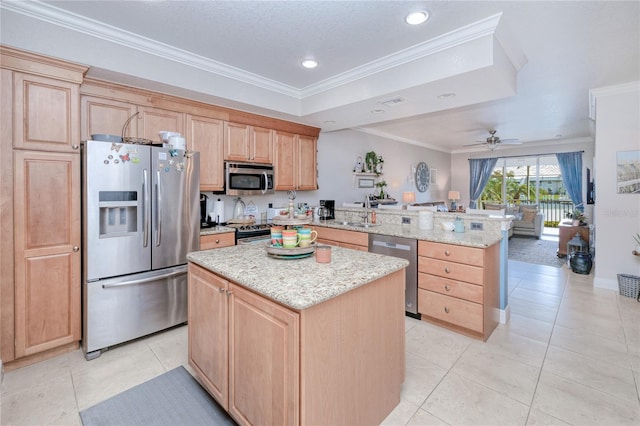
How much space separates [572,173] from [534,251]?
10.1 ft

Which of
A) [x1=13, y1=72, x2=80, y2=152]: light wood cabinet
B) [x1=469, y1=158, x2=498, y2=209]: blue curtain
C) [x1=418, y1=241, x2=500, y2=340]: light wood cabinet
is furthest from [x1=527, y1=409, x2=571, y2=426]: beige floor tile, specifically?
[x1=469, y1=158, x2=498, y2=209]: blue curtain

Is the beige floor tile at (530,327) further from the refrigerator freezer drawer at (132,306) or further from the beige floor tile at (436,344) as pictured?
the refrigerator freezer drawer at (132,306)

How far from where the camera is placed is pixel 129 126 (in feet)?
9.52

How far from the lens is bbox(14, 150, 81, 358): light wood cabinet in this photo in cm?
218

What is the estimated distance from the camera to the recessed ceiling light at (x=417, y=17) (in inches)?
85.5

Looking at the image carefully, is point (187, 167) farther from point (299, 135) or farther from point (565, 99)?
point (565, 99)

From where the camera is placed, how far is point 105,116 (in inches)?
109

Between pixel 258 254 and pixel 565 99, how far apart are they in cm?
495

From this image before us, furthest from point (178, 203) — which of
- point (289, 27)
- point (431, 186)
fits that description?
point (431, 186)

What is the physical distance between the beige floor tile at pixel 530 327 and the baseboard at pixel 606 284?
178 centimetres

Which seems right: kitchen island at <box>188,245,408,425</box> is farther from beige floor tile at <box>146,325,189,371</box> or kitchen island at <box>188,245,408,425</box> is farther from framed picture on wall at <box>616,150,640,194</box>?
framed picture on wall at <box>616,150,640,194</box>

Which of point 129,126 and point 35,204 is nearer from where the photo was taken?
point 35,204

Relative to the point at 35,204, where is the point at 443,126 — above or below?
above

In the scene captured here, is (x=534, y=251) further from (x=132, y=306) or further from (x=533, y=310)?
(x=132, y=306)
